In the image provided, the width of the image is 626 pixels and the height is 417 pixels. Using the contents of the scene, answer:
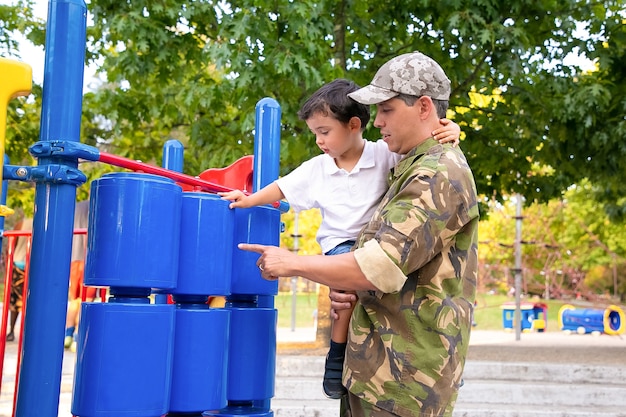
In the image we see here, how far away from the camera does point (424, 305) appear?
6.84 ft

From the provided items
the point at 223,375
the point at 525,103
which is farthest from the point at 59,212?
the point at 525,103

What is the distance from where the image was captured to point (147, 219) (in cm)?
225

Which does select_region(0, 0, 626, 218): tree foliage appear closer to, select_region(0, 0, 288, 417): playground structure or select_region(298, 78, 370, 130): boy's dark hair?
select_region(298, 78, 370, 130): boy's dark hair

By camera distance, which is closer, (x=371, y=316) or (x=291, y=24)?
(x=371, y=316)

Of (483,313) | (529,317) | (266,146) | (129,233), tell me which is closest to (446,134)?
(129,233)

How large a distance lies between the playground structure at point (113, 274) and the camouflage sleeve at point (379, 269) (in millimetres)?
651

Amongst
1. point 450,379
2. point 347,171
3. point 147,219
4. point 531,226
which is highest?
point 531,226

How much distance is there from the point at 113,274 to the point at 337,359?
2.41 feet

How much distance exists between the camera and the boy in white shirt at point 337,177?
8.55 ft

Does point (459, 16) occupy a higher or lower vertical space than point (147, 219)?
higher

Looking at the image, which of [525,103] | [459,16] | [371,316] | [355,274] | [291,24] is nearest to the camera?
[355,274]

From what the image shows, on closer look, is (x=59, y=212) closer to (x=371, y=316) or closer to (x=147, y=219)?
(x=147, y=219)

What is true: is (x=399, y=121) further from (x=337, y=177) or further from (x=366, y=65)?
(x=366, y=65)

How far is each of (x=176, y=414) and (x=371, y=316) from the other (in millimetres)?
791
